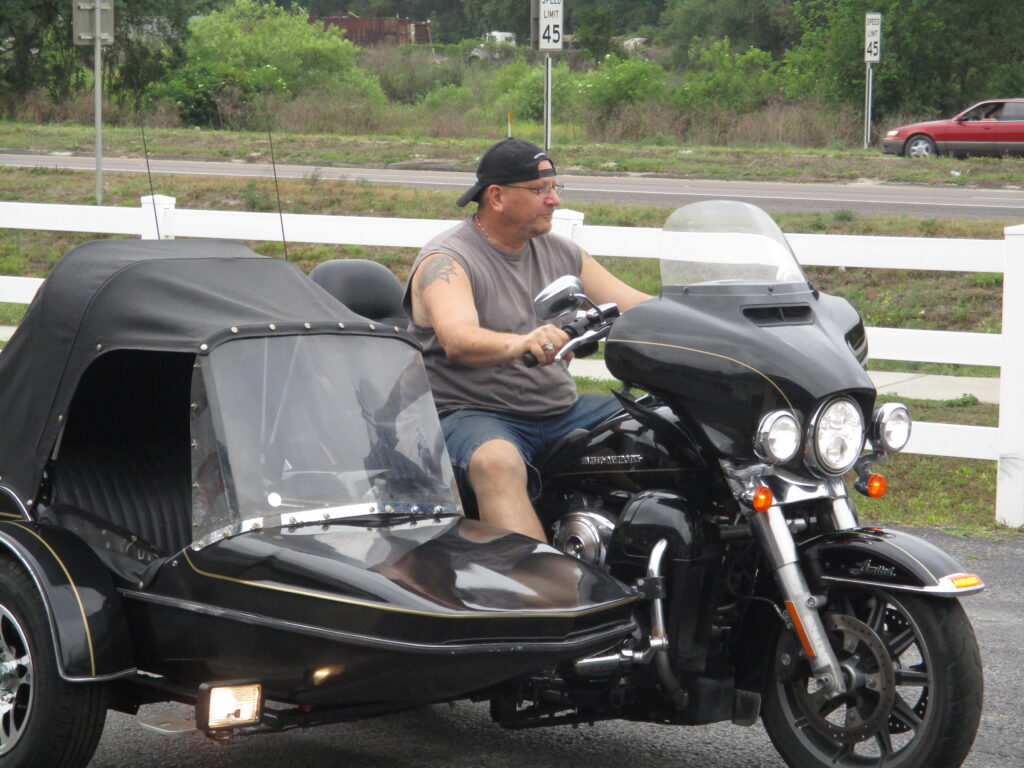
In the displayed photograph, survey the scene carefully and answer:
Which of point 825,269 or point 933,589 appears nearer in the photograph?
point 933,589

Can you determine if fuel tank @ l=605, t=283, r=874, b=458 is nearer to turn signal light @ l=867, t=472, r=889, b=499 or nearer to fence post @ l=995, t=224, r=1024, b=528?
turn signal light @ l=867, t=472, r=889, b=499

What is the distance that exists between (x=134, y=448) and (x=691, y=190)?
17.3 m

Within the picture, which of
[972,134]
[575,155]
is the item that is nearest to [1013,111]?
[972,134]

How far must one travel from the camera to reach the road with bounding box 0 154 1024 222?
60.4 ft

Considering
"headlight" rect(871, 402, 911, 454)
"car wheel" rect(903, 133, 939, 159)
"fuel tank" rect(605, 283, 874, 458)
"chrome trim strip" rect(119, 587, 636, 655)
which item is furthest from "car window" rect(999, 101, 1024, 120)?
"chrome trim strip" rect(119, 587, 636, 655)

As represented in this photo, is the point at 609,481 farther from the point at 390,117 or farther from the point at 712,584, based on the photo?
the point at 390,117

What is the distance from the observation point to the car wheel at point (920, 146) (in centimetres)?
2844

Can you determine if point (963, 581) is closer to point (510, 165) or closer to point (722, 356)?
point (722, 356)

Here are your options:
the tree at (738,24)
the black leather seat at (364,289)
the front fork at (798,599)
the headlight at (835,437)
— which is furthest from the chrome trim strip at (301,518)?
the tree at (738,24)

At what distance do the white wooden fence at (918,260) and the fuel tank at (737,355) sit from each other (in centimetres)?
260

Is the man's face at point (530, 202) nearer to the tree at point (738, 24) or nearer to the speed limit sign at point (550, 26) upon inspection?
the speed limit sign at point (550, 26)

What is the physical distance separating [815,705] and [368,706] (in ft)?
3.84

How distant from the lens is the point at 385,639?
132 inches

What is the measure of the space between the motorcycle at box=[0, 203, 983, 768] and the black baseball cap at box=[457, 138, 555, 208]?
782mm
